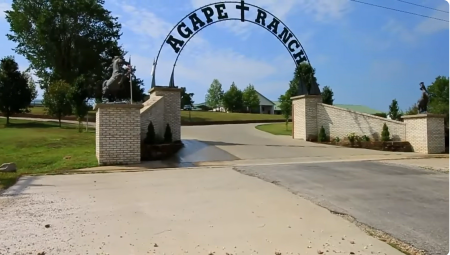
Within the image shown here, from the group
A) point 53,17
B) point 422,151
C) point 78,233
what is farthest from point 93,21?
point 78,233

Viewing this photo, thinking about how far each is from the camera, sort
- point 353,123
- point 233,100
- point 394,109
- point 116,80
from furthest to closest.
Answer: point 233,100, point 394,109, point 353,123, point 116,80

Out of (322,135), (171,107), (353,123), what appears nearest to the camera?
(171,107)

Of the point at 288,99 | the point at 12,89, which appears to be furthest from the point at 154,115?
the point at 12,89

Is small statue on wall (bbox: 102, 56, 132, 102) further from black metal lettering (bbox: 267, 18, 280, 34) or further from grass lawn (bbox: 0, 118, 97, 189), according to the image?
black metal lettering (bbox: 267, 18, 280, 34)

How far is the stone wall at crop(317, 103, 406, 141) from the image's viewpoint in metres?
17.4

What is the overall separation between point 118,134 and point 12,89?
72.8 ft

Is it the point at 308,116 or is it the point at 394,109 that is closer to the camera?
the point at 308,116

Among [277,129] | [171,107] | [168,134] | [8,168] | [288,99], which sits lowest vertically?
[8,168]

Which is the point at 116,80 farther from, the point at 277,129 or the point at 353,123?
the point at 277,129

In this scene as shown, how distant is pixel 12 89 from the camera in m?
29.5

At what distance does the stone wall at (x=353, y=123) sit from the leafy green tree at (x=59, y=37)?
2715 cm

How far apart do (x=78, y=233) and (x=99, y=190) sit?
2899mm

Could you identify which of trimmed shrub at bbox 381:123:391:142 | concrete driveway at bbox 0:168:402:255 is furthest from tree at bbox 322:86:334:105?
concrete driveway at bbox 0:168:402:255

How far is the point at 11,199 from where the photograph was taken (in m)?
6.40
